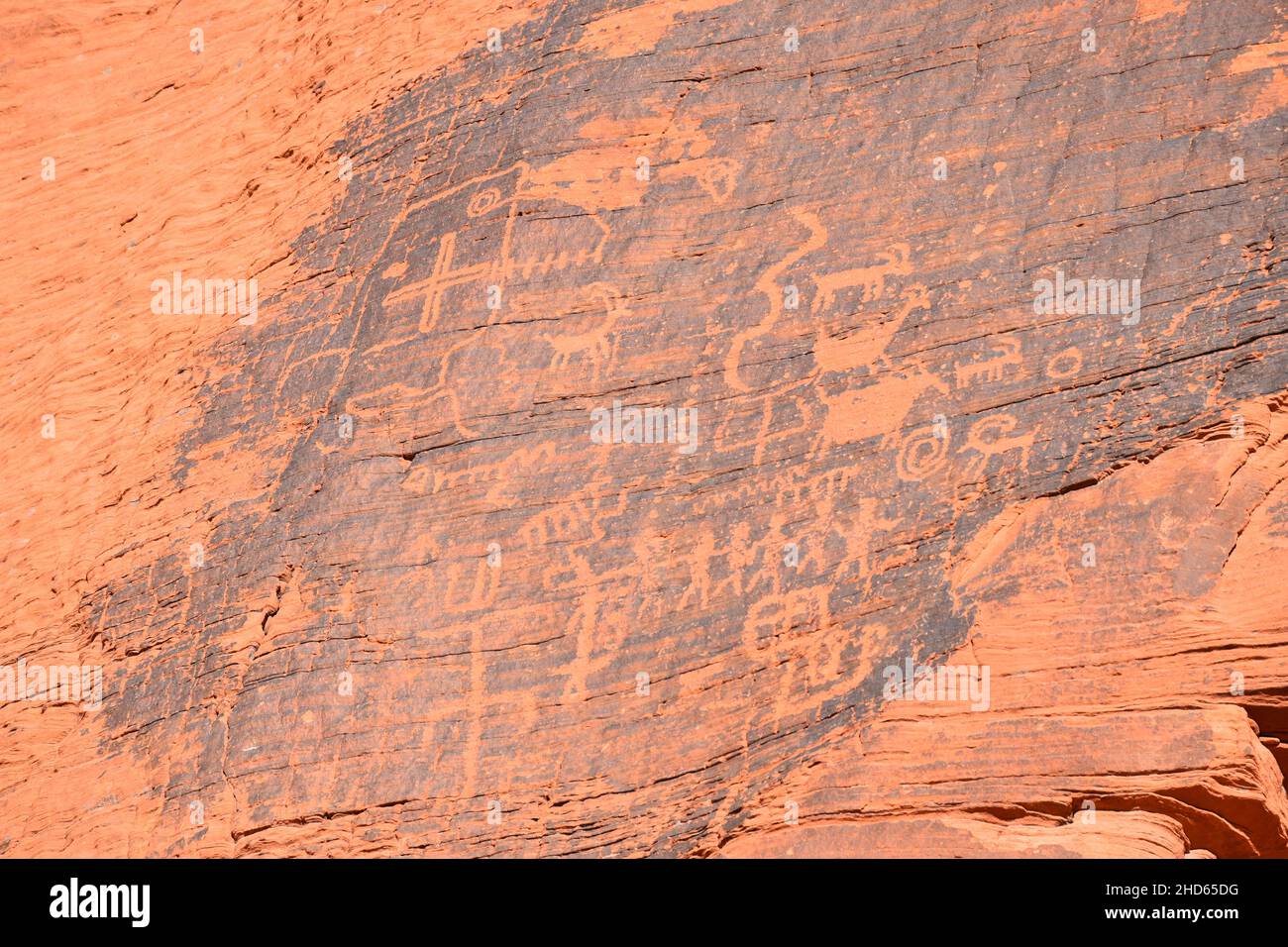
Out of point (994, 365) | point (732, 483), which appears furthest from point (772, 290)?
point (994, 365)

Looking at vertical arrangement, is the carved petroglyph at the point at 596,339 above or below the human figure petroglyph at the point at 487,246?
below

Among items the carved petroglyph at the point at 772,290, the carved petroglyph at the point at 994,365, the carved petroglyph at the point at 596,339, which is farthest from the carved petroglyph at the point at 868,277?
the carved petroglyph at the point at 596,339

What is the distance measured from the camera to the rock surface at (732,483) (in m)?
5.18

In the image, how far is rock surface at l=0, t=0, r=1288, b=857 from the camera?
518 cm

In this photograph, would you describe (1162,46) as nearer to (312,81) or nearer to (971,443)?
(971,443)

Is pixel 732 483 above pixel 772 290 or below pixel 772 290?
below

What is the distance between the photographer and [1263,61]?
571cm

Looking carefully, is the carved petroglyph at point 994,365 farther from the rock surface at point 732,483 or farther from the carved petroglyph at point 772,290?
the carved petroglyph at point 772,290

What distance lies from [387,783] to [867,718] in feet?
7.59

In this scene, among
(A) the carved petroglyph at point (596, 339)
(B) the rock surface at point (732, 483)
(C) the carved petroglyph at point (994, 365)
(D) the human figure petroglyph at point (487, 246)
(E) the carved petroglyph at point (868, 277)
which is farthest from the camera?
(D) the human figure petroglyph at point (487, 246)

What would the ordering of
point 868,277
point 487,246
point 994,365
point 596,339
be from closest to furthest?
point 994,365 < point 868,277 < point 596,339 < point 487,246

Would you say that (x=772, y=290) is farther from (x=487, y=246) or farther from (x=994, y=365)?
(x=487, y=246)

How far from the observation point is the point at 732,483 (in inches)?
224

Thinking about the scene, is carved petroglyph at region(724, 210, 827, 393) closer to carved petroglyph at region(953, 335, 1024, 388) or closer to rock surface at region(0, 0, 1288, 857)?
rock surface at region(0, 0, 1288, 857)
